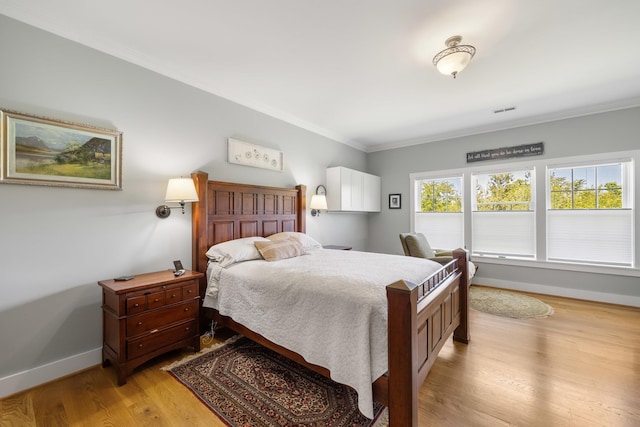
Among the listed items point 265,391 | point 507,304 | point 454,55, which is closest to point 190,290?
point 265,391

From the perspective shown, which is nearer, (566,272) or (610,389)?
(610,389)

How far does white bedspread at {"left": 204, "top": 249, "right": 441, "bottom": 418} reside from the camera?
4.92 ft

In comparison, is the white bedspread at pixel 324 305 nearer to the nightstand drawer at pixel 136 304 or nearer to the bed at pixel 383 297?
the bed at pixel 383 297

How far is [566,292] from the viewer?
155 inches

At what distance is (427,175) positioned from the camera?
511 centimetres

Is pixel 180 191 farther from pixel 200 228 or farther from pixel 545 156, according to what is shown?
pixel 545 156

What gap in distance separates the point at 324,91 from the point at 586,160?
3936 millimetres

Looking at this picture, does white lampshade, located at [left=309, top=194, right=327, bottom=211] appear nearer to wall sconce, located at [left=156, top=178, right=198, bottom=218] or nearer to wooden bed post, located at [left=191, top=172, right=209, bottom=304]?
wooden bed post, located at [left=191, top=172, right=209, bottom=304]

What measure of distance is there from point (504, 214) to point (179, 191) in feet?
16.0

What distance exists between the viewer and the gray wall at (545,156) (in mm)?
3594

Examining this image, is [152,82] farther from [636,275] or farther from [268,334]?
[636,275]

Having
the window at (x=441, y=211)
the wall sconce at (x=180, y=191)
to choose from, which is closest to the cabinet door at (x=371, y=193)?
the window at (x=441, y=211)

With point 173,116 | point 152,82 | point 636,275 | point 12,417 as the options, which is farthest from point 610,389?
point 152,82

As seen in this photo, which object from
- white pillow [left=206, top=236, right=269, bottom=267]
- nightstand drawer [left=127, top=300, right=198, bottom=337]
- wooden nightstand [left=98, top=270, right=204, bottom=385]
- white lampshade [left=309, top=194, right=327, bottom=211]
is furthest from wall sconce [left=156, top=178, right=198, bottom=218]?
white lampshade [left=309, top=194, right=327, bottom=211]
